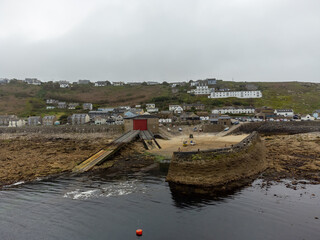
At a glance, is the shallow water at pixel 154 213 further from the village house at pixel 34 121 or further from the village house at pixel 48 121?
the village house at pixel 34 121

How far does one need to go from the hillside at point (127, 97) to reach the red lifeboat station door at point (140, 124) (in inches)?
2228

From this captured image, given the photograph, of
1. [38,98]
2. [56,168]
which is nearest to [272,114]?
[56,168]

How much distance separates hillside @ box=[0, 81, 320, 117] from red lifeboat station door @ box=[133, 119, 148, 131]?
56601mm

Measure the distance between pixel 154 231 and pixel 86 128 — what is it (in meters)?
58.2

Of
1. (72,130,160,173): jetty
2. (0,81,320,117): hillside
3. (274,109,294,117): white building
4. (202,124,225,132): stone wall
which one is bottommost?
(72,130,160,173): jetty

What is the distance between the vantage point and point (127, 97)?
485ft

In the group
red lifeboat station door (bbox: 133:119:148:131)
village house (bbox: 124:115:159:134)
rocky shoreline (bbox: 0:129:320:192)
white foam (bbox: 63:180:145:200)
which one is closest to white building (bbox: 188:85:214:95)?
village house (bbox: 124:115:159:134)

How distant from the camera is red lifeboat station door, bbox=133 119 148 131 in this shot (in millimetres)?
56188

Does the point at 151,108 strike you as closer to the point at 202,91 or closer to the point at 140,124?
the point at 202,91

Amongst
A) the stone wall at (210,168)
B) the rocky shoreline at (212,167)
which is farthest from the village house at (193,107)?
the stone wall at (210,168)

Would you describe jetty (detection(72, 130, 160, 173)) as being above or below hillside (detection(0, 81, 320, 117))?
below

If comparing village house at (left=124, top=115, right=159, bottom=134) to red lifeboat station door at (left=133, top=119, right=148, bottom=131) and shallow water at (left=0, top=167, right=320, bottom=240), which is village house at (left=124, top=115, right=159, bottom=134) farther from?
shallow water at (left=0, top=167, right=320, bottom=240)

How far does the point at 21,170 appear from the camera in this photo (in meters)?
27.4

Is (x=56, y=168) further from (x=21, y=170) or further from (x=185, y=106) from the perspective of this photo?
(x=185, y=106)
